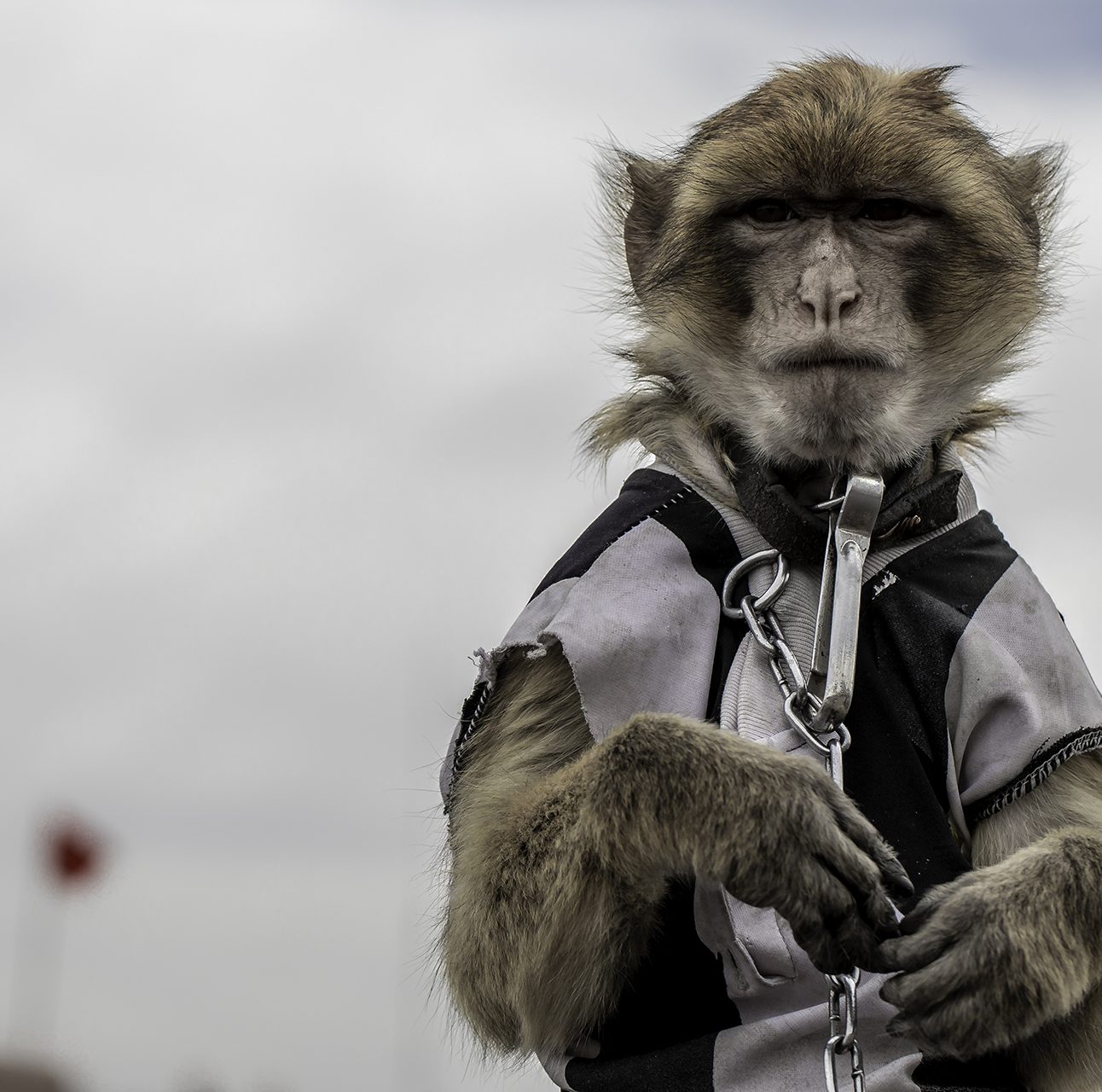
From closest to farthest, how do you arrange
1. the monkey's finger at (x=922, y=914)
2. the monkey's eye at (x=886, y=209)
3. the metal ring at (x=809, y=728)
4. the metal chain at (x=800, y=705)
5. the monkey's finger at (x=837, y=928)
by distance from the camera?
the metal chain at (x=800, y=705)
the monkey's finger at (x=837, y=928)
the monkey's finger at (x=922, y=914)
the metal ring at (x=809, y=728)
the monkey's eye at (x=886, y=209)

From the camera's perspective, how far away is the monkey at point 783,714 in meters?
2.63

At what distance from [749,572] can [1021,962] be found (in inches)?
35.0

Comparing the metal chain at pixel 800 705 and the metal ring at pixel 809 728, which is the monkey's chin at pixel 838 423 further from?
the metal ring at pixel 809 728

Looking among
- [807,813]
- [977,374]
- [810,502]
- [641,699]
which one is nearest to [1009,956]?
[807,813]

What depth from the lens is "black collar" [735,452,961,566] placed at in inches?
117

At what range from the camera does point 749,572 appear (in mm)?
3004

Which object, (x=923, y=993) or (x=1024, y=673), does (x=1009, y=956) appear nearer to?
(x=923, y=993)

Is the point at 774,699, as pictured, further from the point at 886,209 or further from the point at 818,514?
the point at 886,209

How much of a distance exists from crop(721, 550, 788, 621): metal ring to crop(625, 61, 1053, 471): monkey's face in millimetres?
306

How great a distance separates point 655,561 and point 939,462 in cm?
75

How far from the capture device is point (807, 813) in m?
2.55

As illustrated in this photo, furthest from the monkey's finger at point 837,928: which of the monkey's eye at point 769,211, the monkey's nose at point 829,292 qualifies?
the monkey's eye at point 769,211

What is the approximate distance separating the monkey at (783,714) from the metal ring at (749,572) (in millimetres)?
27

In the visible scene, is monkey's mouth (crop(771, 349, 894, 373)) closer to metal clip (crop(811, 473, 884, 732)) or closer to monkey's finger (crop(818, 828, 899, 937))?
metal clip (crop(811, 473, 884, 732))
